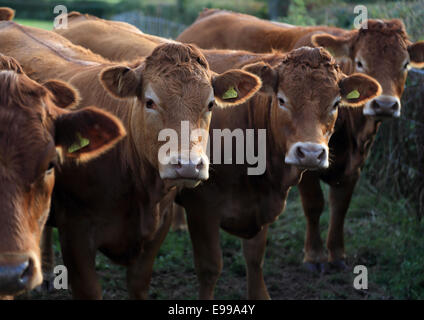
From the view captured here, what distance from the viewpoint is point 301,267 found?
6488 mm

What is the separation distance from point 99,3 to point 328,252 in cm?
2489

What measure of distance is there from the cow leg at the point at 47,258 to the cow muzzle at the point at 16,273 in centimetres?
291

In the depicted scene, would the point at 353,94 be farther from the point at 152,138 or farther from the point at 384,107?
the point at 152,138

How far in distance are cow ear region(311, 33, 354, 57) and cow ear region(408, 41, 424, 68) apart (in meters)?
0.63

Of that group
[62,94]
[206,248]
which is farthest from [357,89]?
[62,94]

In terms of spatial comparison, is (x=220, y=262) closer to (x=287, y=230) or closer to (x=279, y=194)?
(x=279, y=194)

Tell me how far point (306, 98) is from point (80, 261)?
2.09 meters

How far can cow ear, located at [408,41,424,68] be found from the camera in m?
6.20

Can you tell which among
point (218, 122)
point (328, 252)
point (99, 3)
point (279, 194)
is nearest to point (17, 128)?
point (218, 122)

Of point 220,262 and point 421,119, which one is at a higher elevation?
point 421,119

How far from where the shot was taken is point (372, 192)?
821cm

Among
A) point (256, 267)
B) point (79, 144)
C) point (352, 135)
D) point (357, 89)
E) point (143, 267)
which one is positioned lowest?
point (256, 267)

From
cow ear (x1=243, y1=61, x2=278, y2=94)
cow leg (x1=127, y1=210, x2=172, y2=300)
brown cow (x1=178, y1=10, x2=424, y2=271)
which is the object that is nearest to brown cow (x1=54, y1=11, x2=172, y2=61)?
cow ear (x1=243, y1=61, x2=278, y2=94)

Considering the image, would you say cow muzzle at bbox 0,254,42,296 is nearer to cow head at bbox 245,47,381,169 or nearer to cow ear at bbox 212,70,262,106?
cow ear at bbox 212,70,262,106
